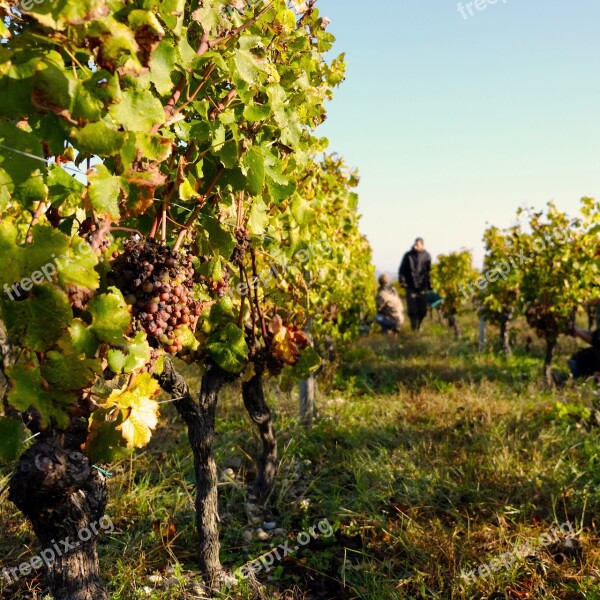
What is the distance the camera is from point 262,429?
355 centimetres

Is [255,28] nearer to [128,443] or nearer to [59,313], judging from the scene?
[59,313]

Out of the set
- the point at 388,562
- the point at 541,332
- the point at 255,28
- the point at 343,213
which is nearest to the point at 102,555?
the point at 388,562

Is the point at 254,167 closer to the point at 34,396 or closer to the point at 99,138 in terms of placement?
the point at 99,138

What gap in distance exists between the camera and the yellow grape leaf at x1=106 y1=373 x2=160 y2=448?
1543 mm

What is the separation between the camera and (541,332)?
6.77 meters

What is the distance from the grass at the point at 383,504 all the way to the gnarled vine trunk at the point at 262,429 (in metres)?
0.13

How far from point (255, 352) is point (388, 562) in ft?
4.78

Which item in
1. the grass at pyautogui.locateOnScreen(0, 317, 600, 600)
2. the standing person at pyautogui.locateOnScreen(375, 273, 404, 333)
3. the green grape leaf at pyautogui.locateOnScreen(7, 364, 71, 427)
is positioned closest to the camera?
the green grape leaf at pyautogui.locateOnScreen(7, 364, 71, 427)

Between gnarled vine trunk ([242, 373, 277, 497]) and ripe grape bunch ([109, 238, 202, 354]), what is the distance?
1708 mm

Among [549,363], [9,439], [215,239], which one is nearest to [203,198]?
[215,239]

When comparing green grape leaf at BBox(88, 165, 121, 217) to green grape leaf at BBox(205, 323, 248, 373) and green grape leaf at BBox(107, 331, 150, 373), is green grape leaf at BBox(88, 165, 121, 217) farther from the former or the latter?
green grape leaf at BBox(205, 323, 248, 373)

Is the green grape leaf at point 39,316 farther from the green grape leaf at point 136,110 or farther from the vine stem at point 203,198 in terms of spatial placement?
the vine stem at point 203,198

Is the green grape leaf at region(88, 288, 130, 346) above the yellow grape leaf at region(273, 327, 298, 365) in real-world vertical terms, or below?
above

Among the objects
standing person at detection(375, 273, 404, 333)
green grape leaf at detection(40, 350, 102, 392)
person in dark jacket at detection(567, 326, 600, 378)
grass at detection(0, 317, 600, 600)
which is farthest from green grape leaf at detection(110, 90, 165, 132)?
standing person at detection(375, 273, 404, 333)
